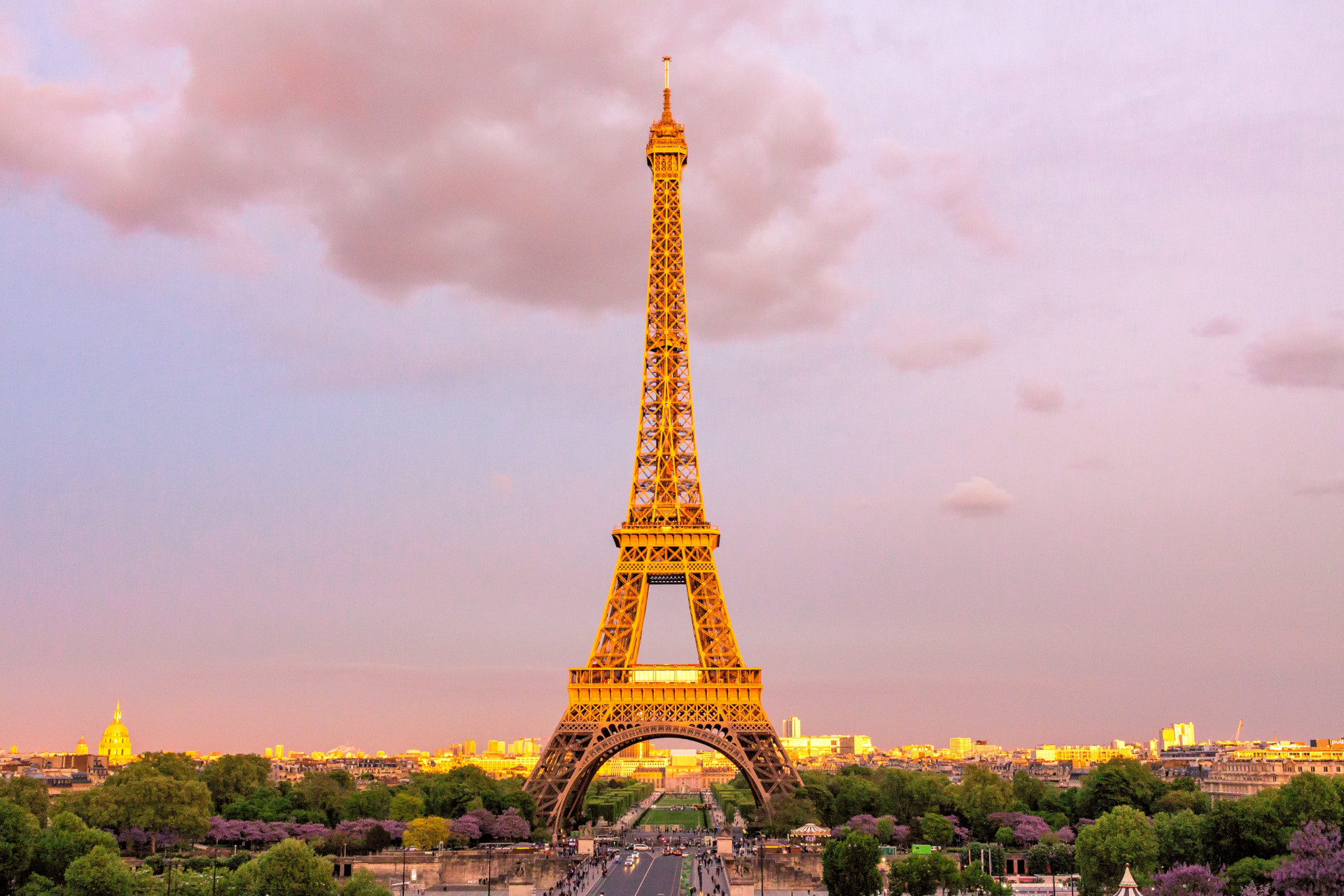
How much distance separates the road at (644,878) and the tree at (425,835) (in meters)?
11.4

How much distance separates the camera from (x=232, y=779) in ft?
→ 370

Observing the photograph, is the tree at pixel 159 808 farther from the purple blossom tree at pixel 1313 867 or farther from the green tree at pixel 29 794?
the purple blossom tree at pixel 1313 867

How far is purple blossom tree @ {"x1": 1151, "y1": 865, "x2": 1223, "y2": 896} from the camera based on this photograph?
51031 mm

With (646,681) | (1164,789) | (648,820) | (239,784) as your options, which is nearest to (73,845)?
(646,681)

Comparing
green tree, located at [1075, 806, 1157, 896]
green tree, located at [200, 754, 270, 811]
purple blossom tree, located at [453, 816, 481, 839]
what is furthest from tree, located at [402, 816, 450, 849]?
green tree, located at [1075, 806, 1157, 896]

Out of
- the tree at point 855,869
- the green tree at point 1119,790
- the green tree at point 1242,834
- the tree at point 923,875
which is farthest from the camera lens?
the green tree at point 1119,790

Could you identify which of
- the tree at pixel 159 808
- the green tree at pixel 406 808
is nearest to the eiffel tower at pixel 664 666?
the green tree at pixel 406 808

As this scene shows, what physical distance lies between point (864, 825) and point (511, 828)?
965 inches

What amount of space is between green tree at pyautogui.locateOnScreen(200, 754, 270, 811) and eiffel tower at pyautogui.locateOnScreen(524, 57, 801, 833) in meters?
31.8

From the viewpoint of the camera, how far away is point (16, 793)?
8750 cm

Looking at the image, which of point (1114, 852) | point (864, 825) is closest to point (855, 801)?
point (864, 825)

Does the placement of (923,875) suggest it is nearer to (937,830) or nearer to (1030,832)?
(937,830)

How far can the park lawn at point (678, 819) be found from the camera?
164 metres

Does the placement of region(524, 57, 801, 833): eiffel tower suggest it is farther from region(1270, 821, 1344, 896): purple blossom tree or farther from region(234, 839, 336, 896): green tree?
region(1270, 821, 1344, 896): purple blossom tree
